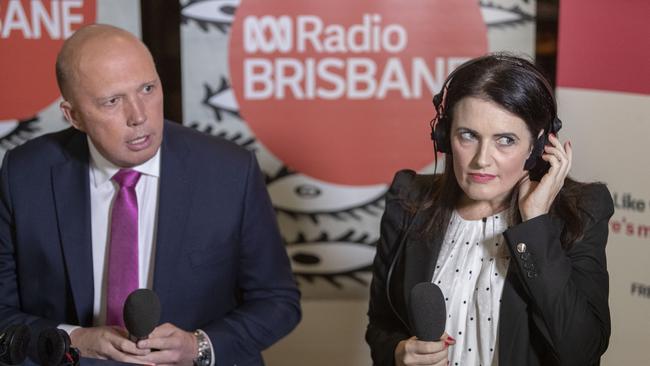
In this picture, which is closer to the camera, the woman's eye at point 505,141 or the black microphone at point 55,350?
the black microphone at point 55,350

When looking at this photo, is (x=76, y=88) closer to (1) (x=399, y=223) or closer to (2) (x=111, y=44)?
(2) (x=111, y=44)

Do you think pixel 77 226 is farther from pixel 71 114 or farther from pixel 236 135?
pixel 236 135

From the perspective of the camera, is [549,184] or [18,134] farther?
[18,134]

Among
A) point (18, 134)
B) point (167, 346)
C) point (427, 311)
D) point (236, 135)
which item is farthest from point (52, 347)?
point (18, 134)

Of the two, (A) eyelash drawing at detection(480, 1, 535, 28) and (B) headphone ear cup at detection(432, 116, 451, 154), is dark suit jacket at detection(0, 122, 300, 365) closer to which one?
(B) headphone ear cup at detection(432, 116, 451, 154)

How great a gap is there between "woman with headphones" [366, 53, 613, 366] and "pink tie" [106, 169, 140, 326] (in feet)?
2.22

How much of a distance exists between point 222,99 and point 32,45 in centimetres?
73

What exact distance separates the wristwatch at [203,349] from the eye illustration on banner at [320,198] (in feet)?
4.39

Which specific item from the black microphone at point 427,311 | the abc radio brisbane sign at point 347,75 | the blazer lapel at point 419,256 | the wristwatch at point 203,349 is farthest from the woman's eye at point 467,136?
the abc radio brisbane sign at point 347,75

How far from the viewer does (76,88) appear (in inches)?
91.0

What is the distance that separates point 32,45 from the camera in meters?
3.51

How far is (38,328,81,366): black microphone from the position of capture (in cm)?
165

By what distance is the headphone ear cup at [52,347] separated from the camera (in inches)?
65.0

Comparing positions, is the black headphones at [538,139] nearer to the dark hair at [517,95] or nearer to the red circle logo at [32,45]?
the dark hair at [517,95]
